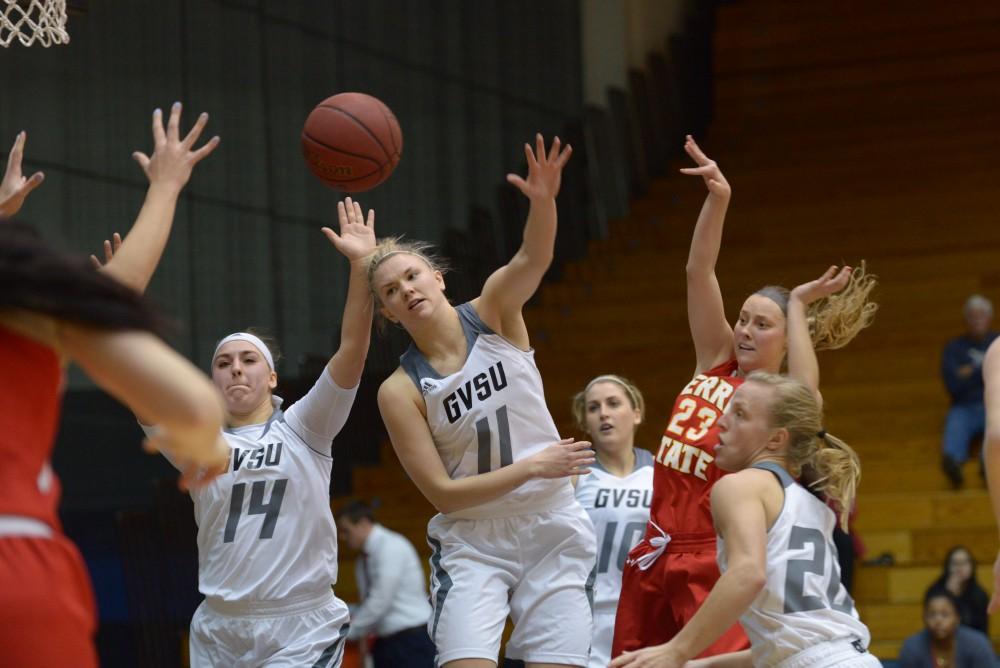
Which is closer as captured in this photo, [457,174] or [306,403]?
[306,403]

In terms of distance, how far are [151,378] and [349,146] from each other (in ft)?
10.2

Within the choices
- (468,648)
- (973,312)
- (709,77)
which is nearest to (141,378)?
(468,648)

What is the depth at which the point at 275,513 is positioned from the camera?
16.4 feet

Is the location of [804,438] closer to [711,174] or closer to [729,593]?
[729,593]

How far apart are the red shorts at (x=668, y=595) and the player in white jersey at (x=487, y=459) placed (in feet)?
0.94

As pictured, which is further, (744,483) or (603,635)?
(603,635)

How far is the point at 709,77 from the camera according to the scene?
1781cm

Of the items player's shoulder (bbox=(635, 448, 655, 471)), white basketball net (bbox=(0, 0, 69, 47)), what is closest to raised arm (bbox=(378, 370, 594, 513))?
white basketball net (bbox=(0, 0, 69, 47))

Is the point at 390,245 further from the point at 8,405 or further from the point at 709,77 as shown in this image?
the point at 709,77

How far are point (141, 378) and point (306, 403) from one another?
8.89 ft

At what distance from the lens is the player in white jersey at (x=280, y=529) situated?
493cm

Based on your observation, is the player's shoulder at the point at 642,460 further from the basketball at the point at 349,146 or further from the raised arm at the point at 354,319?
the raised arm at the point at 354,319

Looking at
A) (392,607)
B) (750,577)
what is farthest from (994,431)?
(392,607)

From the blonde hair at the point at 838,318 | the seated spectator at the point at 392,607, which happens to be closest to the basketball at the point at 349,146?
the blonde hair at the point at 838,318
